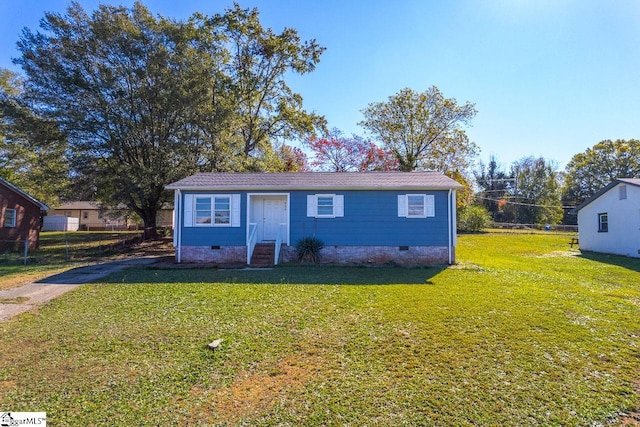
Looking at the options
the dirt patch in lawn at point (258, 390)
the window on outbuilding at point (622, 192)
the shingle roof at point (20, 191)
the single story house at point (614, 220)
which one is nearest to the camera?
the dirt patch in lawn at point (258, 390)

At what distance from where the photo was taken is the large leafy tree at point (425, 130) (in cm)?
2781

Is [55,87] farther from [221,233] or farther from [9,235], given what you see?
[221,233]

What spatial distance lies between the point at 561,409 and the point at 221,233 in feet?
36.4

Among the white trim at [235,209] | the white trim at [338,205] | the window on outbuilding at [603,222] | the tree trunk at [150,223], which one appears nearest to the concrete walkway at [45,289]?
the white trim at [235,209]

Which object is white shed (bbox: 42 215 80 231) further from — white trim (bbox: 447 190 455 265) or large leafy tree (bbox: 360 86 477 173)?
white trim (bbox: 447 190 455 265)

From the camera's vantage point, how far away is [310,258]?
11945 millimetres

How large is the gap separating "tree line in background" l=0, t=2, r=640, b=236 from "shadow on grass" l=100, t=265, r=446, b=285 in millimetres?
8690

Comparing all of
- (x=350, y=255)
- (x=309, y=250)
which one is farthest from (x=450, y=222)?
(x=309, y=250)

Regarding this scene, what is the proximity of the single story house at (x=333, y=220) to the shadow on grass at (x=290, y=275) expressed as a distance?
132cm

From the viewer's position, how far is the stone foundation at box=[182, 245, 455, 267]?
1202cm

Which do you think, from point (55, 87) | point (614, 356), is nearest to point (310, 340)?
point (614, 356)

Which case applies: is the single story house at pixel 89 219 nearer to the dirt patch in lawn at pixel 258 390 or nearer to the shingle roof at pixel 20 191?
the shingle roof at pixel 20 191

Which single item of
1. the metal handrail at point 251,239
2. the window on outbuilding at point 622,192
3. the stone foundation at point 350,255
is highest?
the window on outbuilding at point 622,192

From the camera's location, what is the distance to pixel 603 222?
56.2 feet
